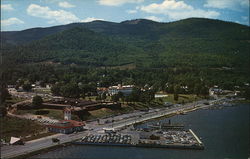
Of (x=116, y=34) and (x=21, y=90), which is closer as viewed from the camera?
(x=21, y=90)

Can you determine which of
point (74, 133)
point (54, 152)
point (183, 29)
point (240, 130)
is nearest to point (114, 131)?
point (74, 133)

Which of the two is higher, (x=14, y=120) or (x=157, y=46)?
(x=157, y=46)

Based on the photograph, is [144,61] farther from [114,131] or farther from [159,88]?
[114,131]

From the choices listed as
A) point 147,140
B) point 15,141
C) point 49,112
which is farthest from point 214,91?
point 15,141

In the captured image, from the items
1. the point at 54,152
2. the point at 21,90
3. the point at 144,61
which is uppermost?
the point at 144,61

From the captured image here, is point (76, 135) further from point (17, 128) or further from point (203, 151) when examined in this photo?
point (203, 151)

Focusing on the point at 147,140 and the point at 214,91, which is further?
the point at 214,91
